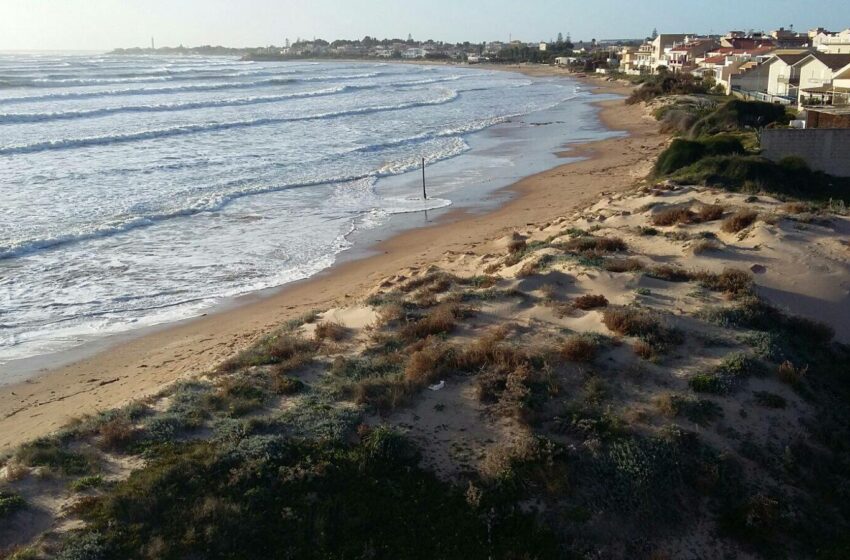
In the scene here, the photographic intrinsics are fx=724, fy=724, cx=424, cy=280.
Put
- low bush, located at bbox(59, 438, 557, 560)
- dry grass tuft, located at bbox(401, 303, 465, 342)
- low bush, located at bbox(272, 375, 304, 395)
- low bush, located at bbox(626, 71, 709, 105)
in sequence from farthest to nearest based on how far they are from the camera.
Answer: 1. low bush, located at bbox(626, 71, 709, 105)
2. dry grass tuft, located at bbox(401, 303, 465, 342)
3. low bush, located at bbox(272, 375, 304, 395)
4. low bush, located at bbox(59, 438, 557, 560)

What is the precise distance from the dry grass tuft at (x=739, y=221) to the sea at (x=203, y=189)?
9.10 metres

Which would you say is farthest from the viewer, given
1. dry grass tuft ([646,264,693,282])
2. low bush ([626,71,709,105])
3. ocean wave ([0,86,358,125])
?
low bush ([626,71,709,105])

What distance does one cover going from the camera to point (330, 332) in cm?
1125

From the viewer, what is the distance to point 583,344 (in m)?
9.62

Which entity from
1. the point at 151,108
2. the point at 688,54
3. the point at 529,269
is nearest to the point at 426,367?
the point at 529,269

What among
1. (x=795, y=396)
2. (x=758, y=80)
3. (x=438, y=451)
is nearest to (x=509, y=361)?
(x=438, y=451)

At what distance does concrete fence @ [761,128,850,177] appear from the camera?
22.7m

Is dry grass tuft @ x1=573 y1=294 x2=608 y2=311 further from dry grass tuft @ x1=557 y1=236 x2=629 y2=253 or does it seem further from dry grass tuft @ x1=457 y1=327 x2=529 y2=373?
dry grass tuft @ x1=557 y1=236 x2=629 y2=253

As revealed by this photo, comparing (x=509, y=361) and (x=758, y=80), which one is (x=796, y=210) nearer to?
(x=509, y=361)

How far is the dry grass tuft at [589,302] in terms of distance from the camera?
11.3 meters

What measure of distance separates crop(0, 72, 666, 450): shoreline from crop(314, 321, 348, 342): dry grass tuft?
69.2 inches

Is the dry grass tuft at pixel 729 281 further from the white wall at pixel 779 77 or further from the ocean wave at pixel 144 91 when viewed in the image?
the ocean wave at pixel 144 91

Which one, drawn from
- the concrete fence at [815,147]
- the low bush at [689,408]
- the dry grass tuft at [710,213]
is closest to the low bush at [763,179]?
the concrete fence at [815,147]

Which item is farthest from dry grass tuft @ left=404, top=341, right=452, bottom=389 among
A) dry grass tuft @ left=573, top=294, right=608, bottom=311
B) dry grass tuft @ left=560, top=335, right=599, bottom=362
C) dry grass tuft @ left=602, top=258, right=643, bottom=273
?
dry grass tuft @ left=602, top=258, right=643, bottom=273
